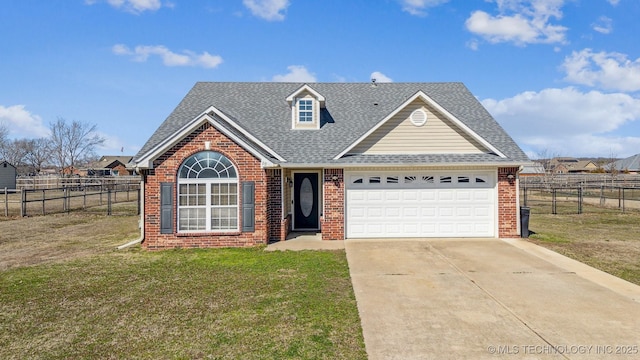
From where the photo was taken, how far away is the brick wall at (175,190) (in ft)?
37.5

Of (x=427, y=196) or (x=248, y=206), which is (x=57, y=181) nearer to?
(x=248, y=206)

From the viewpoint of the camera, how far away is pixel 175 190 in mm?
11461

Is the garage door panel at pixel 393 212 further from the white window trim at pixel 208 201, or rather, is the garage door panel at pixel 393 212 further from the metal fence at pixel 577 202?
the metal fence at pixel 577 202

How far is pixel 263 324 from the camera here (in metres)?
5.71

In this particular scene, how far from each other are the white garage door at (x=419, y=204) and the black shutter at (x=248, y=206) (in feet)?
11.4

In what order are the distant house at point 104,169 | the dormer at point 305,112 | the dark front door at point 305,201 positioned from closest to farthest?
the dark front door at point 305,201, the dormer at point 305,112, the distant house at point 104,169

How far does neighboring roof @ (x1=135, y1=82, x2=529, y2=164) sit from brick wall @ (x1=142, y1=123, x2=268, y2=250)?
0.90m

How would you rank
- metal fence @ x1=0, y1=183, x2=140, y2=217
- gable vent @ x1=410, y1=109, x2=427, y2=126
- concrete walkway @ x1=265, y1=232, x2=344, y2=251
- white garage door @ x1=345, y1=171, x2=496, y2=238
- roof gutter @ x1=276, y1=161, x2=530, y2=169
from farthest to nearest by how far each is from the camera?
1. metal fence @ x1=0, y1=183, x2=140, y2=217
2. gable vent @ x1=410, y1=109, x2=427, y2=126
3. white garage door @ x1=345, y1=171, x2=496, y2=238
4. roof gutter @ x1=276, y1=161, x2=530, y2=169
5. concrete walkway @ x1=265, y1=232, x2=344, y2=251

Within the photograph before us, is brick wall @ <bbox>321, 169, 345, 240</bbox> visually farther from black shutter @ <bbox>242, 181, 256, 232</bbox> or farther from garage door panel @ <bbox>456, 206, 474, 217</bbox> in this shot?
garage door panel @ <bbox>456, 206, 474, 217</bbox>

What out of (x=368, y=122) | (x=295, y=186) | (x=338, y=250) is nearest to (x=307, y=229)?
(x=295, y=186)

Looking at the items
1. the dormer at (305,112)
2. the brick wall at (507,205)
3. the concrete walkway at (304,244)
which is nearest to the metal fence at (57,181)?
the dormer at (305,112)

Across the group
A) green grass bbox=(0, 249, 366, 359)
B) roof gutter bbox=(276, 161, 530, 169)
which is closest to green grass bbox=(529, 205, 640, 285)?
roof gutter bbox=(276, 161, 530, 169)

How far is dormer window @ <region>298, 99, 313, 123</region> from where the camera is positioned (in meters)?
15.1

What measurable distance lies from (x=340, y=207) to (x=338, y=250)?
2.12 m
